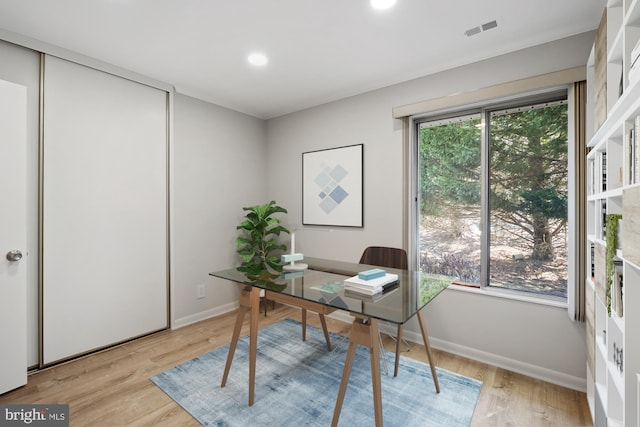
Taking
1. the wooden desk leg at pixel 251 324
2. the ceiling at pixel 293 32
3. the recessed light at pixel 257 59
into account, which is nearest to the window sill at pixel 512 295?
the wooden desk leg at pixel 251 324

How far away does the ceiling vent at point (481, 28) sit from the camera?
6.67 feet

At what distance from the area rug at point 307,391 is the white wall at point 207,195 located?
0.98 m

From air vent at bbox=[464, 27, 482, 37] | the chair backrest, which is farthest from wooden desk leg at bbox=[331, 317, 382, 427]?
air vent at bbox=[464, 27, 482, 37]

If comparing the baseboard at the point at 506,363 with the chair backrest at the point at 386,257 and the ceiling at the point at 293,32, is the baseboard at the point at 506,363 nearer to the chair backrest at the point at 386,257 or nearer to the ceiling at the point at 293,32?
the chair backrest at the point at 386,257

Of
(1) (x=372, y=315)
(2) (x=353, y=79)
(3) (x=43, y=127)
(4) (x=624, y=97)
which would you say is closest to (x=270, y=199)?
(2) (x=353, y=79)

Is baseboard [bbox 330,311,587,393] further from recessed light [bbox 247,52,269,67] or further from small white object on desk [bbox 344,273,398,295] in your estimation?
recessed light [bbox 247,52,269,67]

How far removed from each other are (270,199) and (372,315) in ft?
10.0

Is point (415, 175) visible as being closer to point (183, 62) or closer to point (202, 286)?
point (183, 62)

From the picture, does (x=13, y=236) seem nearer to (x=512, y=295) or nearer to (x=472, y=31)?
(x=472, y=31)

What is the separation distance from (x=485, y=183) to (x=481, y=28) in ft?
3.86

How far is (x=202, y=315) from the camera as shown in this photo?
11.1ft

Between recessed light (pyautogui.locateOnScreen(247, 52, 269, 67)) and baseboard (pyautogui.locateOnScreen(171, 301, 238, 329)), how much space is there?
2682 millimetres

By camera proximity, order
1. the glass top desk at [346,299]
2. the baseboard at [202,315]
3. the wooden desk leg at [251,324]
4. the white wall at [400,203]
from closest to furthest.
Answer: the glass top desk at [346,299]
the wooden desk leg at [251,324]
the white wall at [400,203]
the baseboard at [202,315]

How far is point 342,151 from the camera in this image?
332 cm
